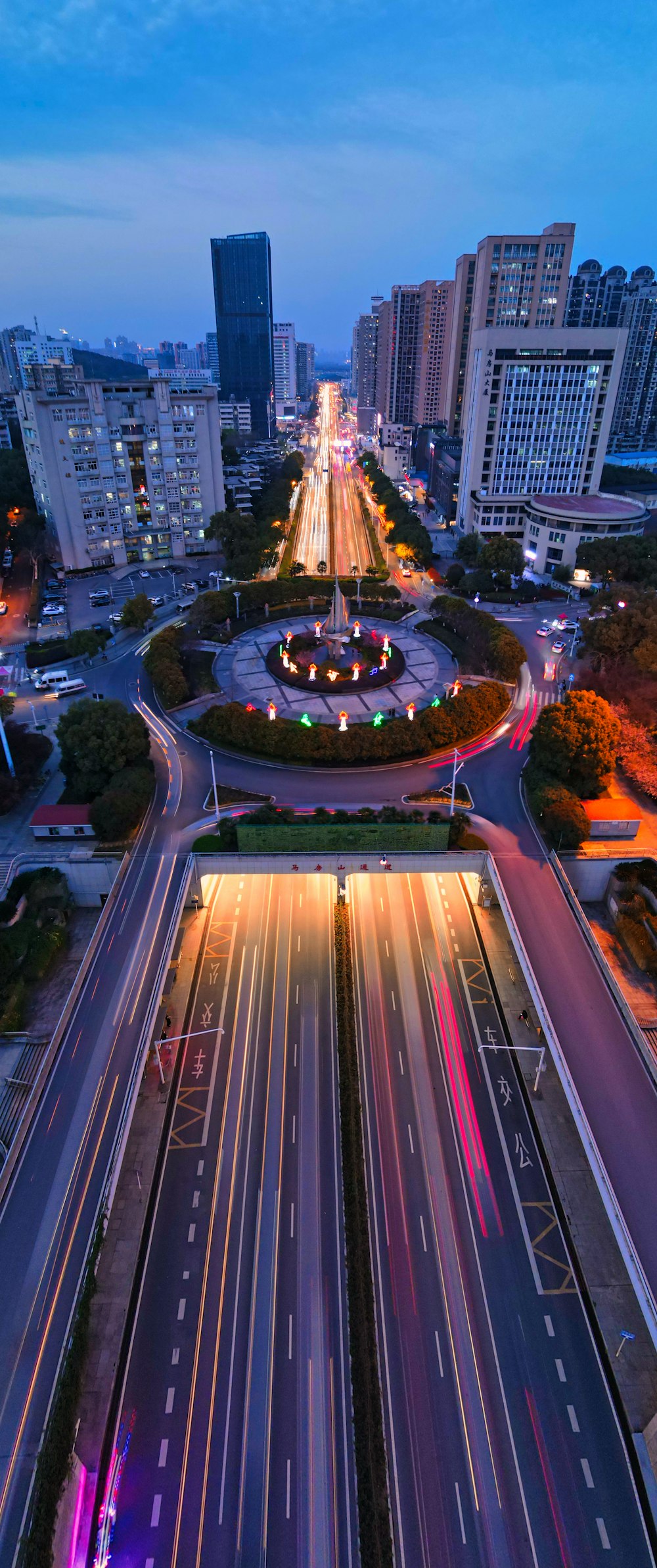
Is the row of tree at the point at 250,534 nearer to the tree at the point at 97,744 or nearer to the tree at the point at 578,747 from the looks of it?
the tree at the point at 97,744

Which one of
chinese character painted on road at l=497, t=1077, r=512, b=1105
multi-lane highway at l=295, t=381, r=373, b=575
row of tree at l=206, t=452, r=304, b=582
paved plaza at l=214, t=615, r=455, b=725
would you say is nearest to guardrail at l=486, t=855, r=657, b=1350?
chinese character painted on road at l=497, t=1077, r=512, b=1105

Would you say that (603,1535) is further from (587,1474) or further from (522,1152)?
(522,1152)

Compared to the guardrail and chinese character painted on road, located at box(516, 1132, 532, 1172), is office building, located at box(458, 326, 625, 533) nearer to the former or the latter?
the guardrail

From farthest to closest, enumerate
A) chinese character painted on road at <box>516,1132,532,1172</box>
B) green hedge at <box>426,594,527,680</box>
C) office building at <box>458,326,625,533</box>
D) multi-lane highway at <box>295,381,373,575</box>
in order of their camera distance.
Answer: multi-lane highway at <box>295,381,373,575</box>
office building at <box>458,326,625,533</box>
green hedge at <box>426,594,527,680</box>
chinese character painted on road at <box>516,1132,532,1172</box>

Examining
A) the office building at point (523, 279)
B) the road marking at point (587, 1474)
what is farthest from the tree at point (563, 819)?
the office building at point (523, 279)

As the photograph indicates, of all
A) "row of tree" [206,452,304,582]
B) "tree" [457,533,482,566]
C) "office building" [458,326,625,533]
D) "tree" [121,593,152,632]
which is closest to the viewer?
"tree" [121,593,152,632]

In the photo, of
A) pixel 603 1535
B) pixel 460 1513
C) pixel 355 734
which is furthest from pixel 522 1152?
pixel 355 734

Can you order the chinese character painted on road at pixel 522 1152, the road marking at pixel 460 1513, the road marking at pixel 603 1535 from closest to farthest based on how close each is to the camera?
the road marking at pixel 603 1535
the road marking at pixel 460 1513
the chinese character painted on road at pixel 522 1152
